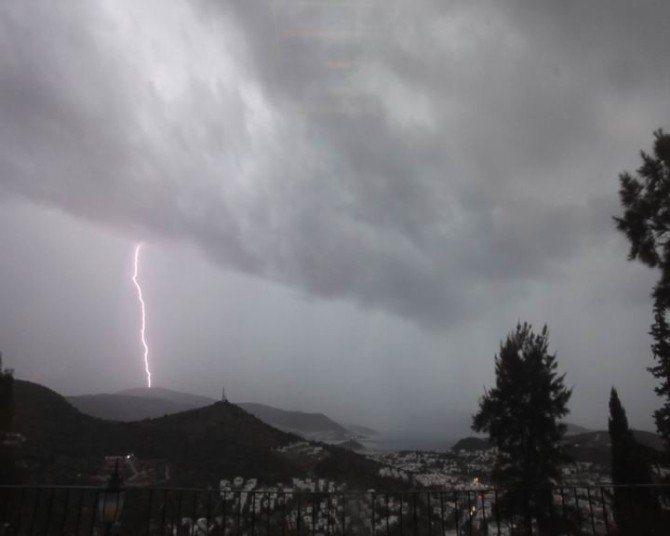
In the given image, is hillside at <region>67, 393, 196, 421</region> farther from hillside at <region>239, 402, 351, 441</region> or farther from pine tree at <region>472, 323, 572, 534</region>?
pine tree at <region>472, 323, 572, 534</region>

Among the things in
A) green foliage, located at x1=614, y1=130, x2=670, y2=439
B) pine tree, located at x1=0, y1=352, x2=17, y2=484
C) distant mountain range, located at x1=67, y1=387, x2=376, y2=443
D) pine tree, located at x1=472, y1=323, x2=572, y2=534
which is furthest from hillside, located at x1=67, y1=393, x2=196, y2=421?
green foliage, located at x1=614, y1=130, x2=670, y2=439

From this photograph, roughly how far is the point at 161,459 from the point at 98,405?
49621mm

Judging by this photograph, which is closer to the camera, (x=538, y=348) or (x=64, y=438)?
(x=538, y=348)

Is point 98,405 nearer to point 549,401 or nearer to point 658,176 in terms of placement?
point 549,401

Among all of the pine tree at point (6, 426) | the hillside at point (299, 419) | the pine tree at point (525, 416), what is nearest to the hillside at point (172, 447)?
the pine tree at point (6, 426)

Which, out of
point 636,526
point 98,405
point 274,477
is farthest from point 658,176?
point 98,405

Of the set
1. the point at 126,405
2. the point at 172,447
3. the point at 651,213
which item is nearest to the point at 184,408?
the point at 126,405

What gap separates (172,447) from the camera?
32500 mm

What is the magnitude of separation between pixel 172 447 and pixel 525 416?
23117 millimetres

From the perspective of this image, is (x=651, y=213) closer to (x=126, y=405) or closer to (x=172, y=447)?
(x=172, y=447)

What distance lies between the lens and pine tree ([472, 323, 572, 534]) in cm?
2053

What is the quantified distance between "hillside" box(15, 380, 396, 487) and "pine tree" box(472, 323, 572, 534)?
8950mm

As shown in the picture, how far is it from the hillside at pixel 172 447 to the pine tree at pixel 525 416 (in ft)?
29.4

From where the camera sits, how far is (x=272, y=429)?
3981cm
